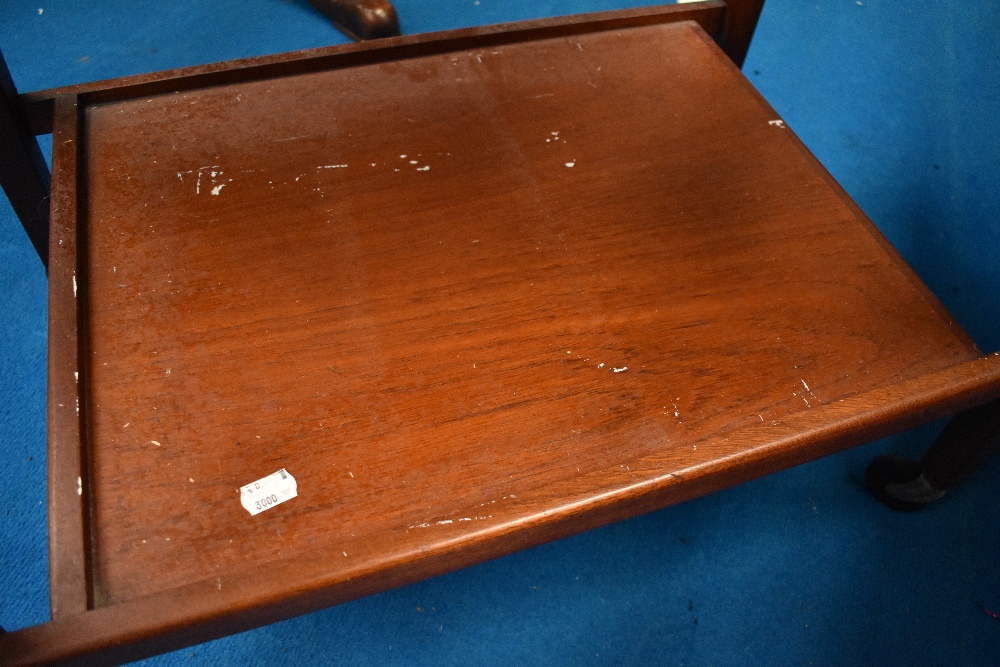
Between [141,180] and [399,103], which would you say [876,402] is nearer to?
[399,103]

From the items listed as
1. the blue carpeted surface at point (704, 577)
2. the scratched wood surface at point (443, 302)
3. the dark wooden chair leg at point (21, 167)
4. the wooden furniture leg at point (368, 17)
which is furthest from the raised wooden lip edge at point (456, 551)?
the wooden furniture leg at point (368, 17)

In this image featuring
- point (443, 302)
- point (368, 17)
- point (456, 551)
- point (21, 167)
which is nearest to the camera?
point (456, 551)

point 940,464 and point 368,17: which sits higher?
point 368,17

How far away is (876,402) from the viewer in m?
0.65

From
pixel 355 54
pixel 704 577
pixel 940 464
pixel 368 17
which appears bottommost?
pixel 704 577

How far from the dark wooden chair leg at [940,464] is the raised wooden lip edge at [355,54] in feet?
1.95

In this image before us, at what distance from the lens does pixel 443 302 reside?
2.45 ft

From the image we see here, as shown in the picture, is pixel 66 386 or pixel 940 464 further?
pixel 940 464

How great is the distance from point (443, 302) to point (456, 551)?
0.84 feet

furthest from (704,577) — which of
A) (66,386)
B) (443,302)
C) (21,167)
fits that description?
(21,167)

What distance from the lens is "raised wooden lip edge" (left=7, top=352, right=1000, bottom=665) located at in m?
0.51

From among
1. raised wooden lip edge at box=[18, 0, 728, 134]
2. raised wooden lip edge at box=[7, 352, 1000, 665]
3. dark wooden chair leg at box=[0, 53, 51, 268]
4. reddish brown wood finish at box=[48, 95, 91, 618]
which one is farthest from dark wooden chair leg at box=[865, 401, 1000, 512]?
dark wooden chair leg at box=[0, 53, 51, 268]

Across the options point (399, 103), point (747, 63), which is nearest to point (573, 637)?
point (399, 103)

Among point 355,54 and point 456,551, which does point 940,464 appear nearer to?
point 456,551
